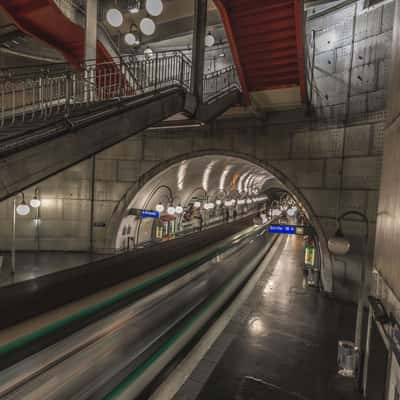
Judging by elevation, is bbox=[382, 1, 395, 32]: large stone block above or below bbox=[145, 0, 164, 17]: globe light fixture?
above

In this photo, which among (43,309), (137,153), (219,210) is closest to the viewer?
(43,309)

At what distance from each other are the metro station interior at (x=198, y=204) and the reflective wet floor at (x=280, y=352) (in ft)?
0.15

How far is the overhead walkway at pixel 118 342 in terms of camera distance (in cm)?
275

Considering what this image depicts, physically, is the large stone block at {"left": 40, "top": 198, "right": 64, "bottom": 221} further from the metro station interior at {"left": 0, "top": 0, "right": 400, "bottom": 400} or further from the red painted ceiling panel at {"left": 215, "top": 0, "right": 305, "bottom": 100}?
the red painted ceiling panel at {"left": 215, "top": 0, "right": 305, "bottom": 100}

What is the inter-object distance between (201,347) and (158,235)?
1118 centimetres

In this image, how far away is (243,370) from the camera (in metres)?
5.41

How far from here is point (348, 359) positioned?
5.43 meters

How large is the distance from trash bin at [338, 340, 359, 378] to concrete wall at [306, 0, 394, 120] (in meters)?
6.92

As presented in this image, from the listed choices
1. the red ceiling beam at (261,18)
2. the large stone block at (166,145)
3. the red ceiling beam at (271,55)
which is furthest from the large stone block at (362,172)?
the large stone block at (166,145)

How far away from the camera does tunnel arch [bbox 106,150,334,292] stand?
9719 mm

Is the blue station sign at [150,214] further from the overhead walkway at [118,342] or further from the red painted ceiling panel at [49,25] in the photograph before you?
the red painted ceiling panel at [49,25]

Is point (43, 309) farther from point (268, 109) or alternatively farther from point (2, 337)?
point (268, 109)

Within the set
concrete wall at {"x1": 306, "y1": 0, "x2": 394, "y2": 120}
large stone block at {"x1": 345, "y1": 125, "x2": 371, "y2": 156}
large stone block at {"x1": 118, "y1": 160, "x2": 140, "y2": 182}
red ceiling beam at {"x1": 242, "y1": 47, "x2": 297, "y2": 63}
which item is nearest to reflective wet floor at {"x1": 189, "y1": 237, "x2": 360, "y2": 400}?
large stone block at {"x1": 345, "y1": 125, "x2": 371, "y2": 156}

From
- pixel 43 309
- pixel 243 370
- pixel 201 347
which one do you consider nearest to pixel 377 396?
pixel 243 370
